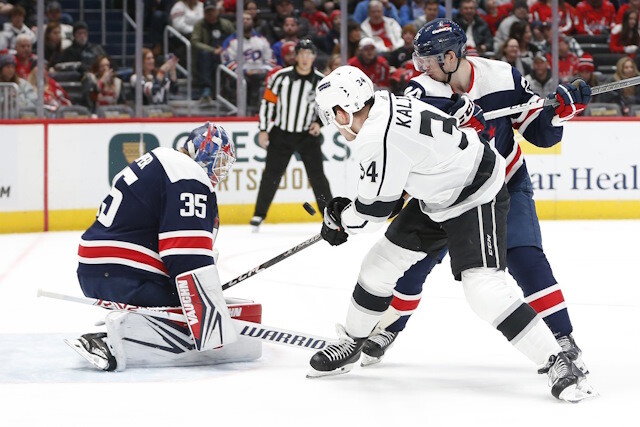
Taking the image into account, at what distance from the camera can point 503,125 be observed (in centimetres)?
361

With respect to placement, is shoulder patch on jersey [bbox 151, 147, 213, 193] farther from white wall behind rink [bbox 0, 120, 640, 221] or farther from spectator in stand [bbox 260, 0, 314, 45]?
spectator in stand [bbox 260, 0, 314, 45]

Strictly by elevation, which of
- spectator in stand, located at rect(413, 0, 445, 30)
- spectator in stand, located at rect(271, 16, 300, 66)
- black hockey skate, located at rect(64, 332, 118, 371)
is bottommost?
black hockey skate, located at rect(64, 332, 118, 371)

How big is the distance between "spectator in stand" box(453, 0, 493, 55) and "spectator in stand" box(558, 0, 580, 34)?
1.97ft

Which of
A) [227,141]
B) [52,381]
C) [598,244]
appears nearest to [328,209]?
[227,141]

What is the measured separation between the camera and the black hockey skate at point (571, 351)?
3.24 m

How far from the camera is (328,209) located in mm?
3385

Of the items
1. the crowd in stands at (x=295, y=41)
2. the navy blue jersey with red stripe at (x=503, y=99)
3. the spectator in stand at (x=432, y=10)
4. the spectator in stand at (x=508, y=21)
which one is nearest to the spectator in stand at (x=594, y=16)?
the crowd in stands at (x=295, y=41)

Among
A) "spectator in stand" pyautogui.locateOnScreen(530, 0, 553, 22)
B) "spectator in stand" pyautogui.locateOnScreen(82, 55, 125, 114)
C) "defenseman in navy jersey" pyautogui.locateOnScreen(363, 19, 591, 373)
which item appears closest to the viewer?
"defenseman in navy jersey" pyautogui.locateOnScreen(363, 19, 591, 373)

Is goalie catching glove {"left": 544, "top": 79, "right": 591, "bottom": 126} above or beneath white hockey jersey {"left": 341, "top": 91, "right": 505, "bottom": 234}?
above

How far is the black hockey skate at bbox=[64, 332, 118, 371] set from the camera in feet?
11.3

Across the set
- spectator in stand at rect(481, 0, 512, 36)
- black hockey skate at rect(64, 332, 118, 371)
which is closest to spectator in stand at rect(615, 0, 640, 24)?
spectator in stand at rect(481, 0, 512, 36)

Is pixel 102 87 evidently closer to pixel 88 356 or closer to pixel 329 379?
pixel 88 356

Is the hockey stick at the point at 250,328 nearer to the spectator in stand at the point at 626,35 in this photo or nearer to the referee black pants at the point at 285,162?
the referee black pants at the point at 285,162

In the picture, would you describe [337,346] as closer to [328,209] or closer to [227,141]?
[328,209]
